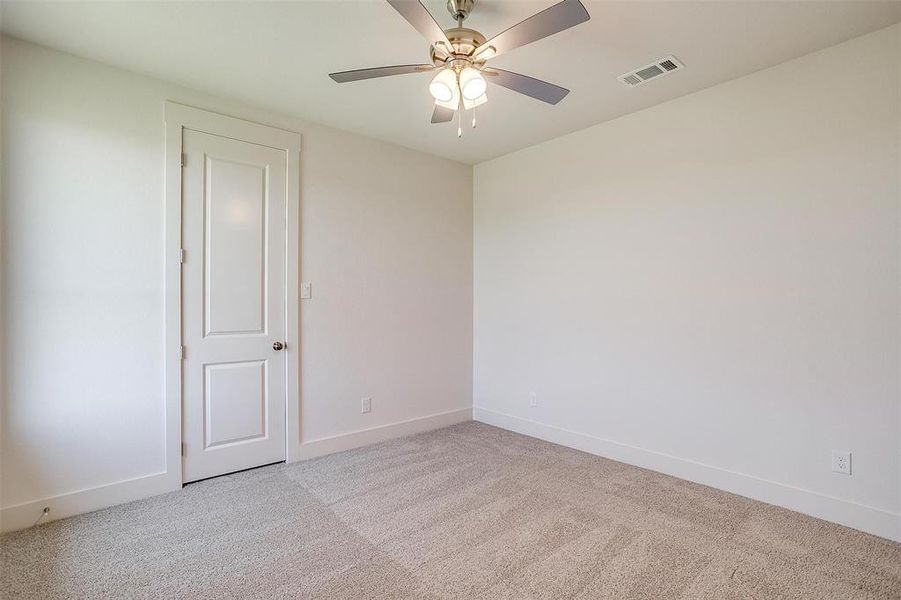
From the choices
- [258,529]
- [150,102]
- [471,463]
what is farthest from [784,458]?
[150,102]

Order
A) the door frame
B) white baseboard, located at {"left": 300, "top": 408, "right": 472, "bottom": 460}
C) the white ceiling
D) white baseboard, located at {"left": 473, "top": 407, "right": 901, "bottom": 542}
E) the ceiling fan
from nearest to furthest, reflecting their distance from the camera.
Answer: the ceiling fan → the white ceiling → white baseboard, located at {"left": 473, "top": 407, "right": 901, "bottom": 542} → the door frame → white baseboard, located at {"left": 300, "top": 408, "right": 472, "bottom": 460}

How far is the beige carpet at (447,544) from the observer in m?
1.91

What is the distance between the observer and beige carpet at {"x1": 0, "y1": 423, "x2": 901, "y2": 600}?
191 cm

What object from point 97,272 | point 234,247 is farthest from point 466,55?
point 97,272

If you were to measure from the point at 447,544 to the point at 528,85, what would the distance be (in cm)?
232

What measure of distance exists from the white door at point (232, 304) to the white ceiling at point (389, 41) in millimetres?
496

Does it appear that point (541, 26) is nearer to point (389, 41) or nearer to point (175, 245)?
point (389, 41)

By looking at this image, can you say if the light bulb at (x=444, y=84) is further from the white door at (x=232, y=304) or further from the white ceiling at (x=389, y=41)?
the white door at (x=232, y=304)

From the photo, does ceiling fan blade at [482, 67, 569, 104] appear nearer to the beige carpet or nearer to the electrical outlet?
the beige carpet

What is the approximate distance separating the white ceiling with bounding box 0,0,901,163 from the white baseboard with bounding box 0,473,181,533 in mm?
2558

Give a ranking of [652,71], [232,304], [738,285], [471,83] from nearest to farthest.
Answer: [471,83] < [652,71] < [738,285] < [232,304]

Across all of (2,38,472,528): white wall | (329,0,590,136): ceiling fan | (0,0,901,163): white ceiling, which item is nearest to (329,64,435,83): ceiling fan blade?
(329,0,590,136): ceiling fan

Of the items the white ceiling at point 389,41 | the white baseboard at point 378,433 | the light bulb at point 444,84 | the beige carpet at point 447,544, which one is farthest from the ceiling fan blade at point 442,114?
the white baseboard at point 378,433

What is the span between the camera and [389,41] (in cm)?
237
